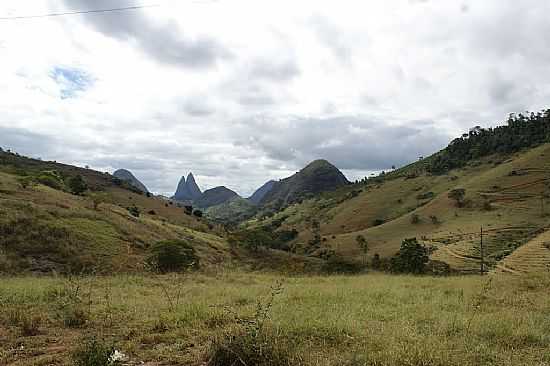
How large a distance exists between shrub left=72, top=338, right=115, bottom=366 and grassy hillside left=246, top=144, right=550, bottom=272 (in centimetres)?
3699

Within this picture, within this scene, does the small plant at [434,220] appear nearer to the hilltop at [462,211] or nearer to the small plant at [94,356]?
the hilltop at [462,211]

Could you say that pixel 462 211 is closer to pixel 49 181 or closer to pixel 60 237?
pixel 49 181

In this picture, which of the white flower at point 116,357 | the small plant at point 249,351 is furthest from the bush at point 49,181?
the small plant at point 249,351

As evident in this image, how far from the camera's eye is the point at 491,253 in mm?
50375

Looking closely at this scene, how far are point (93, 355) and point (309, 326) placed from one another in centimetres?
344

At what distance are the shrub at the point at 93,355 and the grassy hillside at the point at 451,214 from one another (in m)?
37.0

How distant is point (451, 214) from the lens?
85688 millimetres

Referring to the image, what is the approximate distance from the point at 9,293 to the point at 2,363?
6542mm

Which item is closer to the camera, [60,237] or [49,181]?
[60,237]

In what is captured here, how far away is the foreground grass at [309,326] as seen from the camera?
5.82m

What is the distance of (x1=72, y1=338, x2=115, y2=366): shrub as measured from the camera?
526 cm

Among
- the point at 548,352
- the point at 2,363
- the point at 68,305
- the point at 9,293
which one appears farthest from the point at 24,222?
the point at 548,352

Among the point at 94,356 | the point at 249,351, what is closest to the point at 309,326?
the point at 249,351

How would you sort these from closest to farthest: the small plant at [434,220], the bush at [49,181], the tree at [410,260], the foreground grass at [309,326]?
Answer: the foreground grass at [309,326], the tree at [410,260], the bush at [49,181], the small plant at [434,220]
